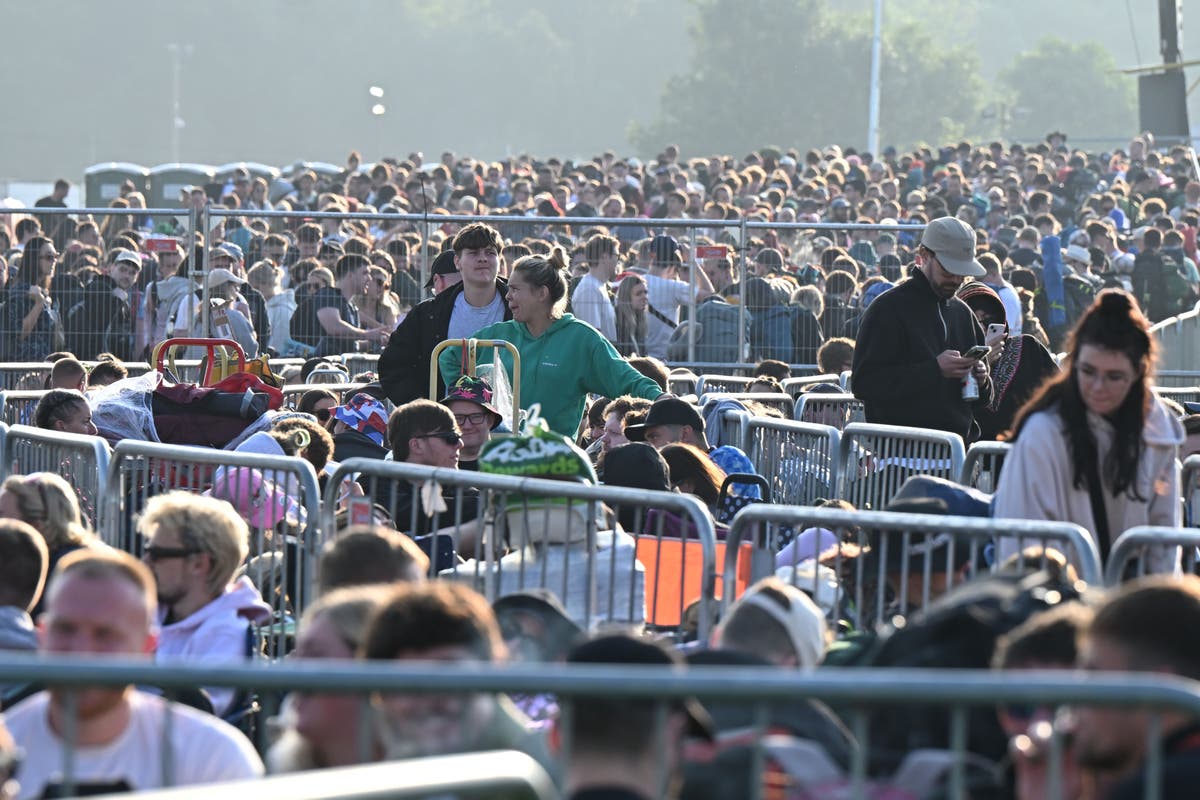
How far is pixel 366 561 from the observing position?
484 centimetres

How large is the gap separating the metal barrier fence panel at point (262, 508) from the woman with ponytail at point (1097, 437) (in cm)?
240

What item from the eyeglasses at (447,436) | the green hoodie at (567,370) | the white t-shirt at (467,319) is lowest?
the eyeglasses at (447,436)

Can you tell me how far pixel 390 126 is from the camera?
314 ft

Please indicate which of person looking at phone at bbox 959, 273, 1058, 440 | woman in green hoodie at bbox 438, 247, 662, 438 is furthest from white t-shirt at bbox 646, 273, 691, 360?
woman in green hoodie at bbox 438, 247, 662, 438

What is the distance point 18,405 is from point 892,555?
23.0 ft

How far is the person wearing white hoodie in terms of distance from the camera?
18.6 ft

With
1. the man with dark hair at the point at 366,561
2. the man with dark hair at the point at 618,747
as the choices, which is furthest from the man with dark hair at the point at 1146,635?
the man with dark hair at the point at 366,561

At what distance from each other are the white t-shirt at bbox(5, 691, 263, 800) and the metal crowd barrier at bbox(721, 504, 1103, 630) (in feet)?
6.79

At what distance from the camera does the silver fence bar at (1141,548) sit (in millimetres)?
5453

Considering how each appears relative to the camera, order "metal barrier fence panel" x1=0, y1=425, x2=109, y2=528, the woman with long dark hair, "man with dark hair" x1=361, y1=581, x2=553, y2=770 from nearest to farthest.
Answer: "man with dark hair" x1=361, y1=581, x2=553, y2=770 < "metal barrier fence panel" x1=0, y1=425, x2=109, y2=528 < the woman with long dark hair

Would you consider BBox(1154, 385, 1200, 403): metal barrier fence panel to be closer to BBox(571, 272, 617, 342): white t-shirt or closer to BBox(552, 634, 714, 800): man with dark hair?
BBox(571, 272, 617, 342): white t-shirt

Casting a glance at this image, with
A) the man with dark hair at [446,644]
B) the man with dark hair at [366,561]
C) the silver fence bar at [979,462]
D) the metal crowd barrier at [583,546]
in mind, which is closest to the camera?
the man with dark hair at [446,644]

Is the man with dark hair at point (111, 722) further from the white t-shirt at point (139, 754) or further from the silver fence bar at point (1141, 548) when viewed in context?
the silver fence bar at point (1141, 548)

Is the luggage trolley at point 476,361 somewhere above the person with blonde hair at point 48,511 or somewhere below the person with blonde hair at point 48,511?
above
